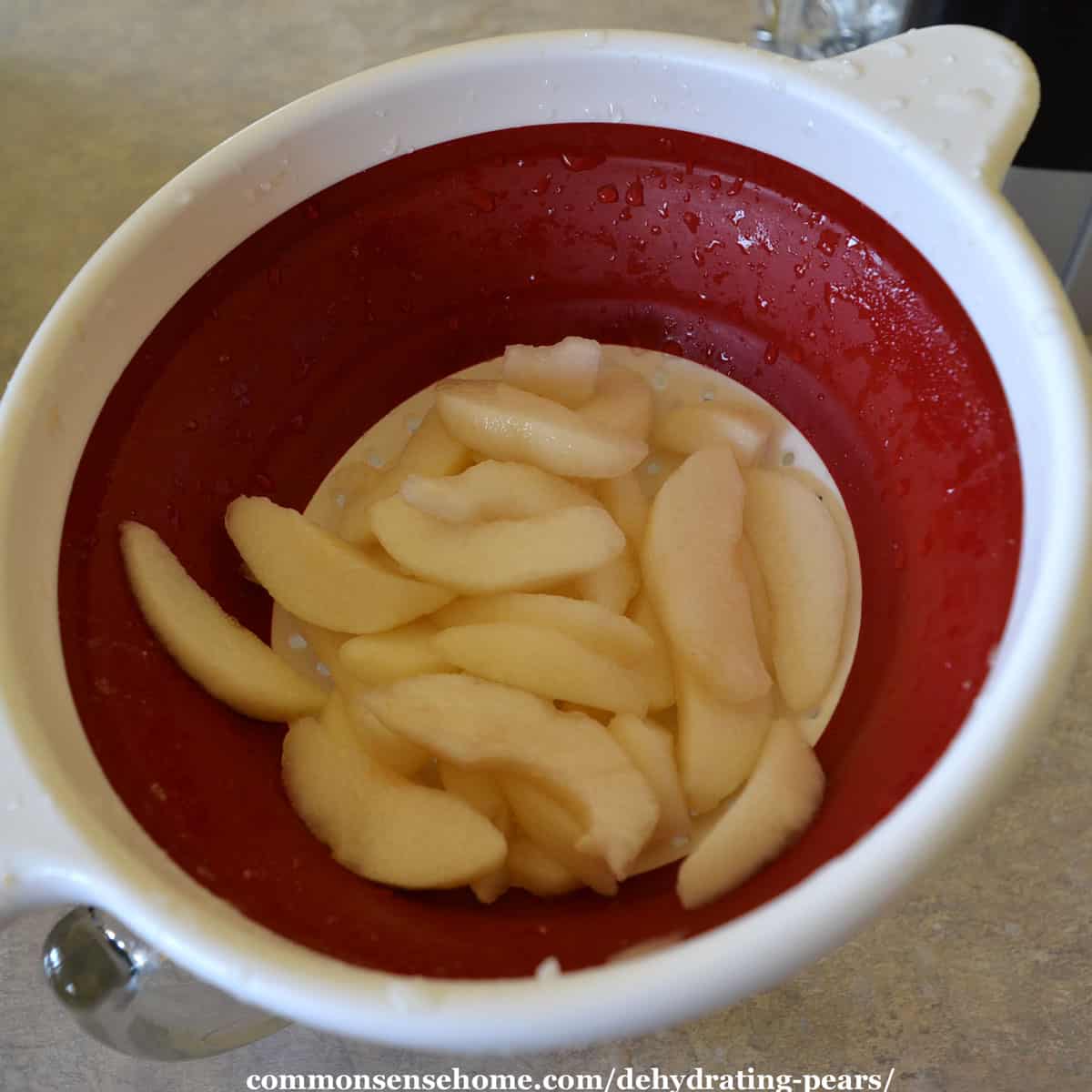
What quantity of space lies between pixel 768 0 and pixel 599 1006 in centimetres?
103

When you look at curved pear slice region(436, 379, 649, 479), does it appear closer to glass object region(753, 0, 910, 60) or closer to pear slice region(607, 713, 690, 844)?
pear slice region(607, 713, 690, 844)

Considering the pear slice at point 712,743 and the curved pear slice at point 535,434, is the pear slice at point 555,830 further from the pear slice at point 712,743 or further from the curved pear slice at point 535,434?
the curved pear slice at point 535,434

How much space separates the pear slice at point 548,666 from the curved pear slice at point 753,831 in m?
0.09

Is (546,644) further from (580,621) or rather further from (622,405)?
(622,405)

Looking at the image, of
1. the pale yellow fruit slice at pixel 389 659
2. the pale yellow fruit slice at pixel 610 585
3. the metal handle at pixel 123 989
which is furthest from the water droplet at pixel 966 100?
the metal handle at pixel 123 989

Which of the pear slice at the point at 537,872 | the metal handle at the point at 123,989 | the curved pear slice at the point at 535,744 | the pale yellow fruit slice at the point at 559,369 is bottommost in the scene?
the metal handle at the point at 123,989

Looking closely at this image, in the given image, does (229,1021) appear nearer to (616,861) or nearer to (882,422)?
(616,861)

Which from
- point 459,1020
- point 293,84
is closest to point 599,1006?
point 459,1020

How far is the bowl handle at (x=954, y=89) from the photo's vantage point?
570 mm

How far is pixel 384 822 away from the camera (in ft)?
1.81

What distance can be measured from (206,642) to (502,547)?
0.61ft

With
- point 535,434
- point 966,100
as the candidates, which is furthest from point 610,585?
point 966,100

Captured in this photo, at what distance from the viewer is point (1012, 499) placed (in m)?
0.52

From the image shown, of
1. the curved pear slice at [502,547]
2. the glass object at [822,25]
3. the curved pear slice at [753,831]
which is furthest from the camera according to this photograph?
the glass object at [822,25]
